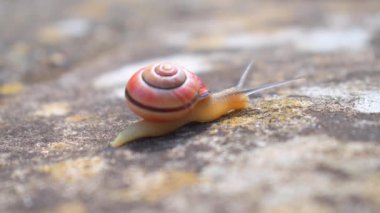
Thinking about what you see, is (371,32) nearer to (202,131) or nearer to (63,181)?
(202,131)

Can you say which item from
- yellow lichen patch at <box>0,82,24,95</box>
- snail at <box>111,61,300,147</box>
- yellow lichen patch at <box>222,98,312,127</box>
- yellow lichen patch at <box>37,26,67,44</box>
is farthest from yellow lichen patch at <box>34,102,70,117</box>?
yellow lichen patch at <box>37,26,67,44</box>

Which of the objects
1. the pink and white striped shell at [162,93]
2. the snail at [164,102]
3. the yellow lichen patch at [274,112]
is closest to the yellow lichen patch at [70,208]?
the snail at [164,102]

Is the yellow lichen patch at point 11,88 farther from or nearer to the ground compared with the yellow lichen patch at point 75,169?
nearer to the ground

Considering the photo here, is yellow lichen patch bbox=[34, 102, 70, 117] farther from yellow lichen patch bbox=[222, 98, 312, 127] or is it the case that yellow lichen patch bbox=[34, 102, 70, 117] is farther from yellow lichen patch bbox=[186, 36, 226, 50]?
yellow lichen patch bbox=[186, 36, 226, 50]

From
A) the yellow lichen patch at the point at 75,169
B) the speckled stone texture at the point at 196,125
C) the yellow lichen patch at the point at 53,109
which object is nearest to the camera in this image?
the speckled stone texture at the point at 196,125

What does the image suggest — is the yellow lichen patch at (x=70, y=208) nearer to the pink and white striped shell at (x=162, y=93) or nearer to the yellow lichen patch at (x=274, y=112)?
the pink and white striped shell at (x=162, y=93)

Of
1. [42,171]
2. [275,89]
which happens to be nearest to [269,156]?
[42,171]

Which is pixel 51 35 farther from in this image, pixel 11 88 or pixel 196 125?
pixel 196 125
